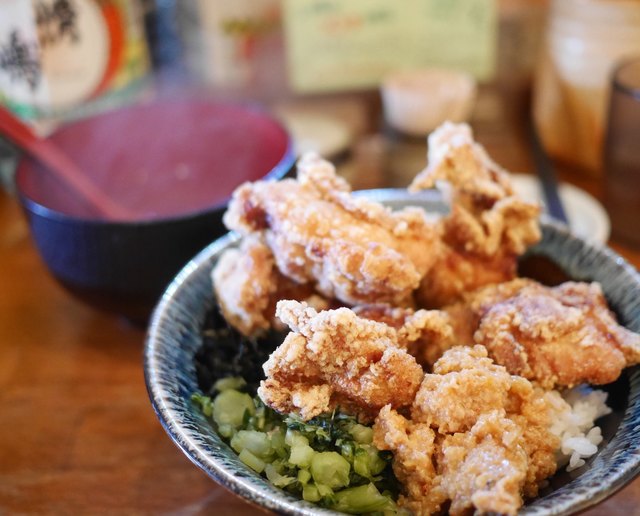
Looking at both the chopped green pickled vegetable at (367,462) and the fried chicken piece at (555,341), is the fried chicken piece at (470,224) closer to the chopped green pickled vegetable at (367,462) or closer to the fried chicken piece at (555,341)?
the fried chicken piece at (555,341)

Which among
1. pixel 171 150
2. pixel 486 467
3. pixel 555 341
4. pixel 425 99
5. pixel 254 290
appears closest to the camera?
pixel 486 467

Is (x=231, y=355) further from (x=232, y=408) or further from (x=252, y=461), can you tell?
(x=252, y=461)

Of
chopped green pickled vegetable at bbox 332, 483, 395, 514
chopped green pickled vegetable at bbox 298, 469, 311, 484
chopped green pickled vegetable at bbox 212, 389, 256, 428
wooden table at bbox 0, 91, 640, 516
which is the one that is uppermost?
chopped green pickled vegetable at bbox 298, 469, 311, 484

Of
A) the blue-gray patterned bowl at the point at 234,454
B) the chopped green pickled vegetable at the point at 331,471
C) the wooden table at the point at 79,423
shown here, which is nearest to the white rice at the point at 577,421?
the blue-gray patterned bowl at the point at 234,454

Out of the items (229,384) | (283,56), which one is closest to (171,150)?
(283,56)

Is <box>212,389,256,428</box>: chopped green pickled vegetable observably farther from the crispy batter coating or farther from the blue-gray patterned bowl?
the crispy batter coating

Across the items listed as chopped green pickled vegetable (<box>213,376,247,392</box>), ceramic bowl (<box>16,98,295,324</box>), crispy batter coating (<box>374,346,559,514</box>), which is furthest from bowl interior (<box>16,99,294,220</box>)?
crispy batter coating (<box>374,346,559,514</box>)
